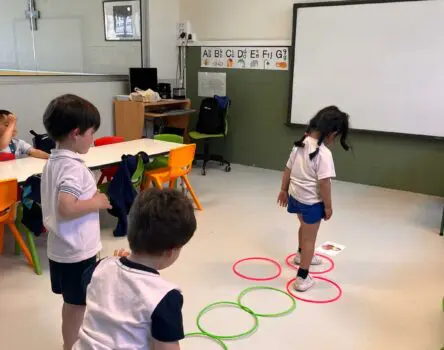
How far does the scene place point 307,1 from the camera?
214 inches

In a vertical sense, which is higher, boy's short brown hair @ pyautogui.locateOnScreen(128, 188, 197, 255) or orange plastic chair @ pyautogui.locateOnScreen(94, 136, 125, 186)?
boy's short brown hair @ pyautogui.locateOnScreen(128, 188, 197, 255)

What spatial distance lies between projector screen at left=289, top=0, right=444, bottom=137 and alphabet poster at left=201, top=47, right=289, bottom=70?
262 millimetres

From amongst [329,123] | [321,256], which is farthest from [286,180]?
[321,256]

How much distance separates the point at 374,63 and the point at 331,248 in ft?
8.68

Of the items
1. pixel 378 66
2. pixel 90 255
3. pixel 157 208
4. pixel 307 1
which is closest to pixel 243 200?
pixel 378 66

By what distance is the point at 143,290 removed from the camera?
1022mm

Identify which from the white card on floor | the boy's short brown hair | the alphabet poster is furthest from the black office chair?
the boy's short brown hair

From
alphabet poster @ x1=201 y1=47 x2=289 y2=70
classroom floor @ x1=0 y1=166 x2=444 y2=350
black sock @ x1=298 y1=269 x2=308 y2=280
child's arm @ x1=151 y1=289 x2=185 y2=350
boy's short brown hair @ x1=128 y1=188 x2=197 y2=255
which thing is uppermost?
alphabet poster @ x1=201 y1=47 x2=289 y2=70

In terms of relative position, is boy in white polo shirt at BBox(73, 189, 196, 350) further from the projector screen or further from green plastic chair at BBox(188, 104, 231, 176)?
green plastic chair at BBox(188, 104, 231, 176)

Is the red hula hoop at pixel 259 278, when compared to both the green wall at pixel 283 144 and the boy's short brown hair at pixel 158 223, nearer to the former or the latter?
the boy's short brown hair at pixel 158 223

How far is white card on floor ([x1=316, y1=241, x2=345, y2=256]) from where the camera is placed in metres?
3.46

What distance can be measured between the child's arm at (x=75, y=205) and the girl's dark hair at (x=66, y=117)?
0.23 m

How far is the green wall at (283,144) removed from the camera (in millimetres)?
5082

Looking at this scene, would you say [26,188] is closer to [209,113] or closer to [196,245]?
[196,245]
